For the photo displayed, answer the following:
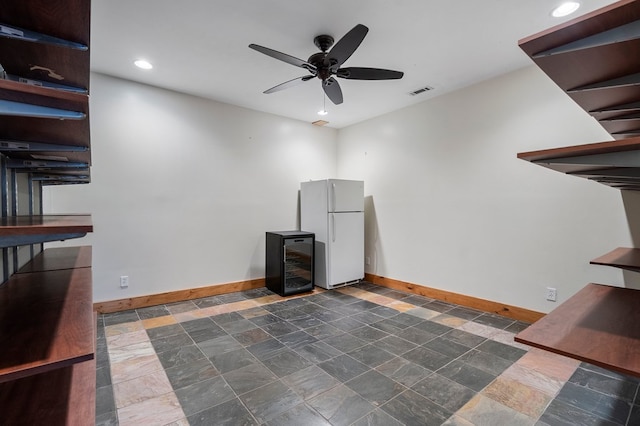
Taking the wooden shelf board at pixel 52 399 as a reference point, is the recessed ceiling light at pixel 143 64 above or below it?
above

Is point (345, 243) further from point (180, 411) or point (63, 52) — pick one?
point (63, 52)

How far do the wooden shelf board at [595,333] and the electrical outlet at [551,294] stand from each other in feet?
5.82

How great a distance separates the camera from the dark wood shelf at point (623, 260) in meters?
1.68

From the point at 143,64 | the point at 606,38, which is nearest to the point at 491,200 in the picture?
the point at 606,38

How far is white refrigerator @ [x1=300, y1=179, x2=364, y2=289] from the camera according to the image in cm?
430

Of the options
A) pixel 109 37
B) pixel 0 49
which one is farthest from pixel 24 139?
pixel 109 37

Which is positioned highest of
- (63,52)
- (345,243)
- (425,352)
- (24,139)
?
(63,52)

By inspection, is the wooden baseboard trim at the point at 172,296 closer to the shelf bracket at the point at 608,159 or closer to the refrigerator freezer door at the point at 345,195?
the refrigerator freezer door at the point at 345,195

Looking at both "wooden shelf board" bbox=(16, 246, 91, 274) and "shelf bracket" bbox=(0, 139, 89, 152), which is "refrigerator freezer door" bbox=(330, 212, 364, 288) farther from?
"shelf bracket" bbox=(0, 139, 89, 152)

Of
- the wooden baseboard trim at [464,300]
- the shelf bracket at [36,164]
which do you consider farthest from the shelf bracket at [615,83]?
the wooden baseboard trim at [464,300]

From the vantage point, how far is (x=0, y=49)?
0.81 m

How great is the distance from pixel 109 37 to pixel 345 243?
11.4 feet

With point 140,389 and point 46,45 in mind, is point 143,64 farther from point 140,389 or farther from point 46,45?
point 140,389

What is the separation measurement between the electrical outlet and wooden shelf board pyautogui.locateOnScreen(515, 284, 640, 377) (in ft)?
5.82
